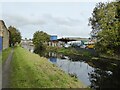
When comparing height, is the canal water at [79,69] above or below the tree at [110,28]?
below

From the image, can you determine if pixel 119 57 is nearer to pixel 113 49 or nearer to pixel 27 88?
pixel 113 49

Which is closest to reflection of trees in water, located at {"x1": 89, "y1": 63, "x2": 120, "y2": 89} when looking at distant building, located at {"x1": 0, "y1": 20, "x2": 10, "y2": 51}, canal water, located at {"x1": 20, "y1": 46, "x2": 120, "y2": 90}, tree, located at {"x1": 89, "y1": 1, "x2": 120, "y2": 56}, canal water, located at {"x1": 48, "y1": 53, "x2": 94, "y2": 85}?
canal water, located at {"x1": 20, "y1": 46, "x2": 120, "y2": 90}

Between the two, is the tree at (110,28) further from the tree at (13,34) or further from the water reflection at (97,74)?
the tree at (13,34)

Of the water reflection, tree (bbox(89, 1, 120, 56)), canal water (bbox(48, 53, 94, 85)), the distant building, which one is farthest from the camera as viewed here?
the distant building

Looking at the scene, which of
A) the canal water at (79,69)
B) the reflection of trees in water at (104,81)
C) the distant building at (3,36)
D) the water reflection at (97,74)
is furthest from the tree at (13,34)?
the reflection of trees in water at (104,81)

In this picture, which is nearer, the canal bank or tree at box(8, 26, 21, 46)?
the canal bank

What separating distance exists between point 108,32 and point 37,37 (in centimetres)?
9636

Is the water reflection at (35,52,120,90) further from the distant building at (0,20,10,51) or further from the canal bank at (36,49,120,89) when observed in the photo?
the distant building at (0,20,10,51)

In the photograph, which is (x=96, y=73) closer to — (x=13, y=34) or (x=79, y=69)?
(x=79, y=69)

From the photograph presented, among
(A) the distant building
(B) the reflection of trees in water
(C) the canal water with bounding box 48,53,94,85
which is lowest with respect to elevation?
(C) the canal water with bounding box 48,53,94,85

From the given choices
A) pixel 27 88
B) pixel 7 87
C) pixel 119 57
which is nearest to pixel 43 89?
pixel 27 88

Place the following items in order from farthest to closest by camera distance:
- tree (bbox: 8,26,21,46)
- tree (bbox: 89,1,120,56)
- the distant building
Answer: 1. tree (bbox: 8,26,21,46)
2. the distant building
3. tree (bbox: 89,1,120,56)

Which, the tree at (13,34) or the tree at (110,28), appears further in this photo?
the tree at (13,34)

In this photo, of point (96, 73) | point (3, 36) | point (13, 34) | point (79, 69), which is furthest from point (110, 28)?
point (13, 34)
